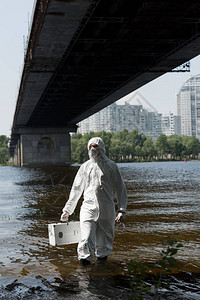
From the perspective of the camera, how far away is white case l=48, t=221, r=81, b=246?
6.43 meters

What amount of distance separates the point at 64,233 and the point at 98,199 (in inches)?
24.6

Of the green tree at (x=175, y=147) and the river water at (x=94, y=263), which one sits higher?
the green tree at (x=175, y=147)

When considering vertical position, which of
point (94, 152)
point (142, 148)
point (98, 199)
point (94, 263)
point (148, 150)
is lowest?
point (94, 263)

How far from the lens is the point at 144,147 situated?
16962 cm

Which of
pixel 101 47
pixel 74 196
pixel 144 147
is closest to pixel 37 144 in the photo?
pixel 101 47

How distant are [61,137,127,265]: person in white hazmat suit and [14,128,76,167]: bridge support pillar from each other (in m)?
71.1

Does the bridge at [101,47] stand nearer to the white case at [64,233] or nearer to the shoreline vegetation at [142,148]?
the white case at [64,233]

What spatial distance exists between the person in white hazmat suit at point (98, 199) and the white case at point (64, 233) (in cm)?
12

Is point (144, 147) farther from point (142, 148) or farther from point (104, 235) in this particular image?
point (104, 235)

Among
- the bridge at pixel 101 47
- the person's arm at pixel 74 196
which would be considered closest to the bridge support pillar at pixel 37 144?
the bridge at pixel 101 47

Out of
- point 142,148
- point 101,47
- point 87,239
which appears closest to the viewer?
point 87,239

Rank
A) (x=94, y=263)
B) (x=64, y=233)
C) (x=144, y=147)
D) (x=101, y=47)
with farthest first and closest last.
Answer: (x=144, y=147)
(x=101, y=47)
(x=94, y=263)
(x=64, y=233)

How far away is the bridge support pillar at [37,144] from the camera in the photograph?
7781 cm

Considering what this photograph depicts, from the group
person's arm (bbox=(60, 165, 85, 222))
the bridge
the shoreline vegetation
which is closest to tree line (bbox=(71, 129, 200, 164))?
the shoreline vegetation
